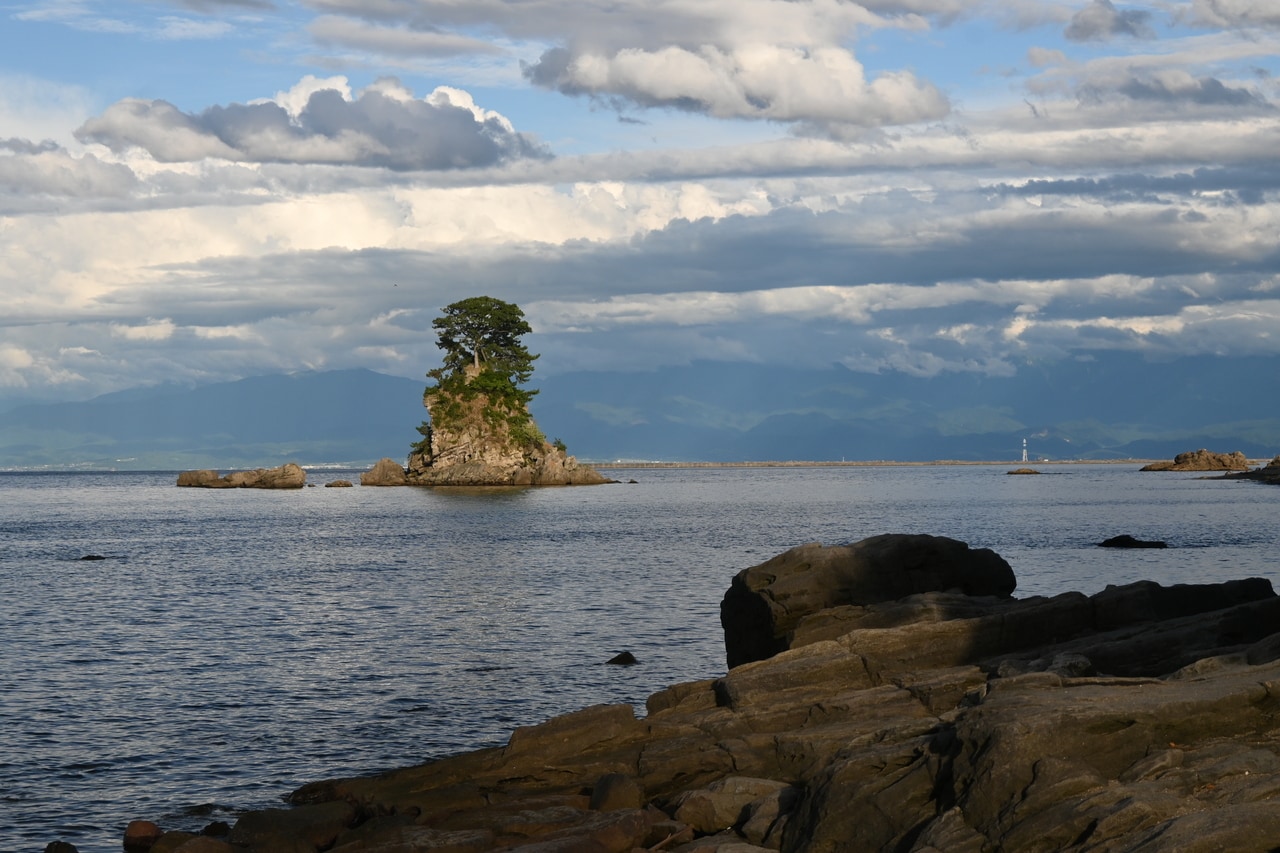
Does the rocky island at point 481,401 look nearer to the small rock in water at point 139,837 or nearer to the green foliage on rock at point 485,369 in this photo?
the green foliage on rock at point 485,369

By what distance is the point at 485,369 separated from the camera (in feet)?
523

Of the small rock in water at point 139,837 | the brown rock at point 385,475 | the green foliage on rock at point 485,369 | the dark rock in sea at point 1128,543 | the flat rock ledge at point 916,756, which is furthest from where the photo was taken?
the brown rock at point 385,475

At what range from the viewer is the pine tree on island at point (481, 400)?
521 feet

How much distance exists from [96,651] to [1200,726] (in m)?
34.8

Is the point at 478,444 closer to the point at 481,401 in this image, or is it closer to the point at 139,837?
the point at 481,401

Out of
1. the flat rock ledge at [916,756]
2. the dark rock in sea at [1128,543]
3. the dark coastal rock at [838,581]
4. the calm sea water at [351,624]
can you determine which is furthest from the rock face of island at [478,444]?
the flat rock ledge at [916,756]

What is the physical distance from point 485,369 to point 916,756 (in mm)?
142165

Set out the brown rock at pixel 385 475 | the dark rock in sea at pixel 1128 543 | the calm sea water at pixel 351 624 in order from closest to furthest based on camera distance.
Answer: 1. the calm sea water at pixel 351 624
2. the dark rock in sea at pixel 1128 543
3. the brown rock at pixel 385 475

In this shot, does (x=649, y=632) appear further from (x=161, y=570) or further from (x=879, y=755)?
(x=161, y=570)

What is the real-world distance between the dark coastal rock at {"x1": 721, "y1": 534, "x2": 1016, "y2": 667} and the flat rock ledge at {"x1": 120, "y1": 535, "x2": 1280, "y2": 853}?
3032mm

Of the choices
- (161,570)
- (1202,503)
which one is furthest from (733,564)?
(1202,503)

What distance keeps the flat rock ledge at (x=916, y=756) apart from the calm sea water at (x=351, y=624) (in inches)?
187

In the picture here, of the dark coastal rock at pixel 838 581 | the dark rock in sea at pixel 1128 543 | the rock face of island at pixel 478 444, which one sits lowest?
the dark rock in sea at pixel 1128 543

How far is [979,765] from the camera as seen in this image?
18.0 meters
